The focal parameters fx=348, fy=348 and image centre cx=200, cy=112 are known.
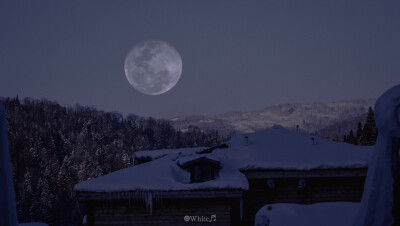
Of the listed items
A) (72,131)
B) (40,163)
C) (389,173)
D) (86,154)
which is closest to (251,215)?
(389,173)

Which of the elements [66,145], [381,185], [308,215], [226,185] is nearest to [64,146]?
[66,145]

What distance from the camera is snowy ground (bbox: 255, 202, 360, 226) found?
397 cm

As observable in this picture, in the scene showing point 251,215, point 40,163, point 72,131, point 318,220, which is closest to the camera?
point 318,220

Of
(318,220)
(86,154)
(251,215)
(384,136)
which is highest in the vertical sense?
(384,136)

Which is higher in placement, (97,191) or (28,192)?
(97,191)

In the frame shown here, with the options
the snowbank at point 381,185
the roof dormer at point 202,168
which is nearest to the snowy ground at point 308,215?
the snowbank at point 381,185

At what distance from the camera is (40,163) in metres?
105

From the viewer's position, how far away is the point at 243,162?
50.2ft

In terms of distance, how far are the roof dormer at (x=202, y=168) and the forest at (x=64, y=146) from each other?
54.6m

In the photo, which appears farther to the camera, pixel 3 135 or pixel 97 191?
pixel 97 191

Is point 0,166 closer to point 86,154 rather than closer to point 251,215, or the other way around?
point 251,215

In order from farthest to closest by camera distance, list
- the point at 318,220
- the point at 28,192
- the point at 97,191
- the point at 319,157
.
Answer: the point at 28,192, the point at 319,157, the point at 97,191, the point at 318,220

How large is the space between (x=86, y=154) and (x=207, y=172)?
11388 centimetres

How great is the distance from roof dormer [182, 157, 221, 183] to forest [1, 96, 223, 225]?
5465 cm
